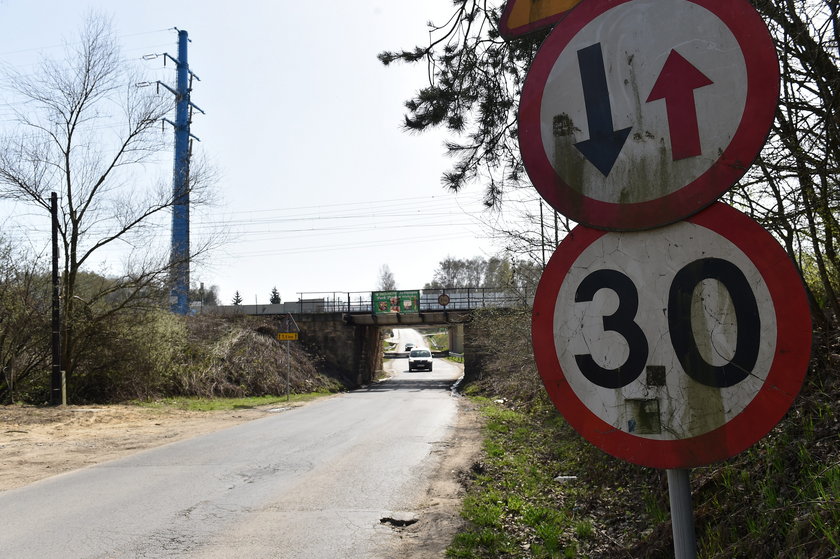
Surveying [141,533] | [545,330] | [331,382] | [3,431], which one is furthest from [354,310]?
[545,330]

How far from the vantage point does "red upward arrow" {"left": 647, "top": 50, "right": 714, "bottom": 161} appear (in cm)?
148

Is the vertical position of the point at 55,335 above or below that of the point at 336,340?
above

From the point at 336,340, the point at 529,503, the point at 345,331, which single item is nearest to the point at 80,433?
the point at 529,503

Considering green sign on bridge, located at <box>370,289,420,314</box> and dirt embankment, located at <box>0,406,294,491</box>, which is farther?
green sign on bridge, located at <box>370,289,420,314</box>

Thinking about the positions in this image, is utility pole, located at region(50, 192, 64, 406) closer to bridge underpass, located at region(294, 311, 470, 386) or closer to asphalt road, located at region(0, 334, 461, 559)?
asphalt road, located at region(0, 334, 461, 559)

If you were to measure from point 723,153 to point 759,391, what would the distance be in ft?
1.87

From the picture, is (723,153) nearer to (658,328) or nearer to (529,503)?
(658,328)

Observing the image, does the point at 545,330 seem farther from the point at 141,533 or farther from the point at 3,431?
the point at 3,431

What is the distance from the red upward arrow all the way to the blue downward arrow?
0.37ft

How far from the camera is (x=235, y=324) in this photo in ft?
107

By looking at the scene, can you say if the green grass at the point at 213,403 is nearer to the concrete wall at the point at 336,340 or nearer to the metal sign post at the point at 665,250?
the concrete wall at the point at 336,340

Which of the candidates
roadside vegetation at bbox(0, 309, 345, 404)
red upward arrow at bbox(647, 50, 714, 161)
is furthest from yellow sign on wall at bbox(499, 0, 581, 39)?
roadside vegetation at bbox(0, 309, 345, 404)

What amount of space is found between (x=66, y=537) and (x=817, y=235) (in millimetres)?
6664

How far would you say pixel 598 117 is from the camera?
5.39ft
